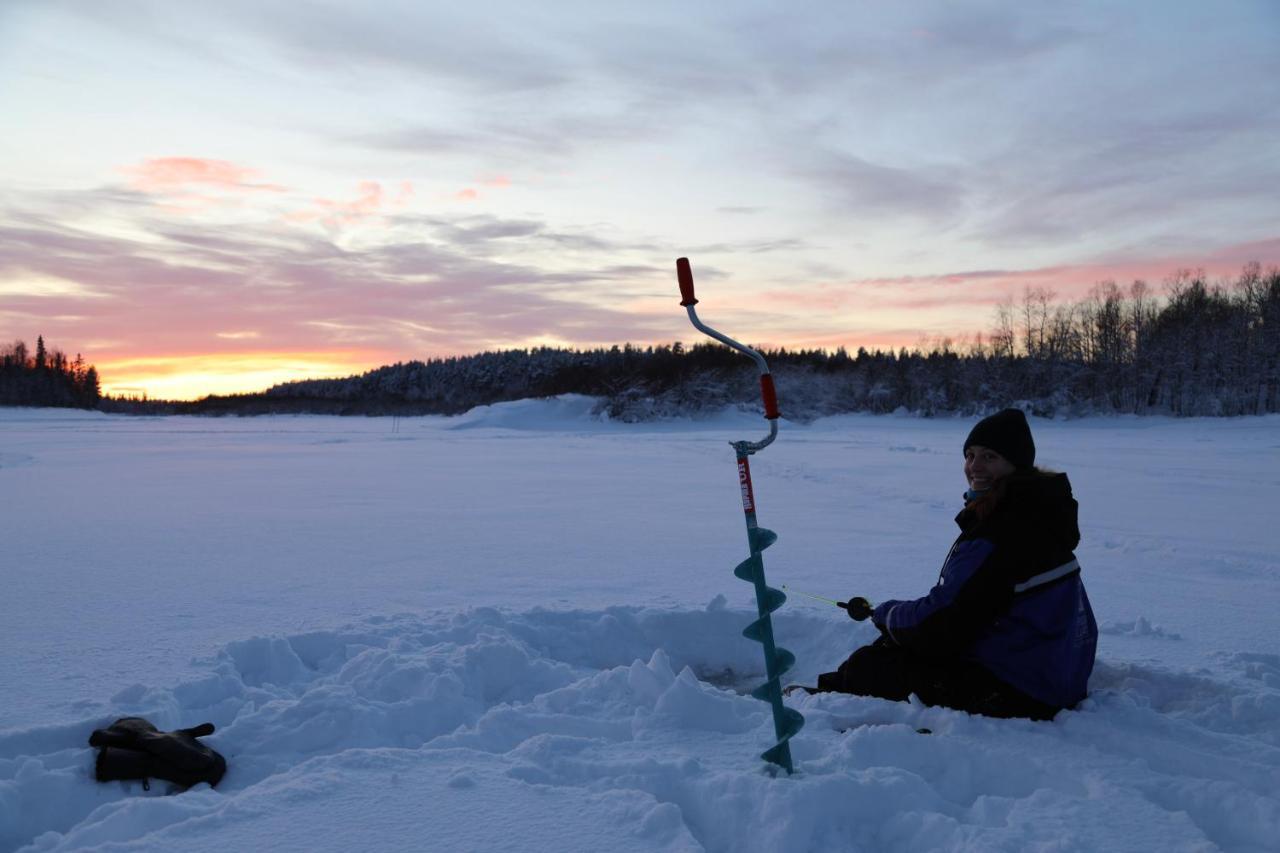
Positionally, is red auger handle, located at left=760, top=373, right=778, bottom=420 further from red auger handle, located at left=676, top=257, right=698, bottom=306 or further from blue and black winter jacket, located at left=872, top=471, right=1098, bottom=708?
blue and black winter jacket, located at left=872, top=471, right=1098, bottom=708

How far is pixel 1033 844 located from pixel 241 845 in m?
2.35

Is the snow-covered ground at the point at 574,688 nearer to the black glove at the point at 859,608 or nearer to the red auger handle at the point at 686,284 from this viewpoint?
the black glove at the point at 859,608

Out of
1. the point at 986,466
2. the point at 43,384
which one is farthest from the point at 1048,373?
the point at 43,384

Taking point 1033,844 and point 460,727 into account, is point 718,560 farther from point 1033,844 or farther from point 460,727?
point 1033,844

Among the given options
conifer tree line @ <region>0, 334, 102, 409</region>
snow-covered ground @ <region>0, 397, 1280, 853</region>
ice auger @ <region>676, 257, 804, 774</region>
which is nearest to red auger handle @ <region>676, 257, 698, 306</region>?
ice auger @ <region>676, 257, 804, 774</region>

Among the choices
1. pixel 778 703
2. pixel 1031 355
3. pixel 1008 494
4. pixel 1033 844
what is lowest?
pixel 1033 844

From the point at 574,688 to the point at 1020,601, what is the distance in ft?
6.33

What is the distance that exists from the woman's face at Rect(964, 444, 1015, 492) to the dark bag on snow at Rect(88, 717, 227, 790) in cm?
309

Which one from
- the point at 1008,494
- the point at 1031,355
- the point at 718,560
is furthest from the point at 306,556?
the point at 1031,355

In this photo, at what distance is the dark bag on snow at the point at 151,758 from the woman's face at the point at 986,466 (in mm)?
3090

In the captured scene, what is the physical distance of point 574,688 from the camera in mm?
3838

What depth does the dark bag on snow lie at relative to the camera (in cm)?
297

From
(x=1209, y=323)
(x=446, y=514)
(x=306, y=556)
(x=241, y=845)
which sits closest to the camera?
(x=241, y=845)

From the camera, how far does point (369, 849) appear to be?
8.26ft
